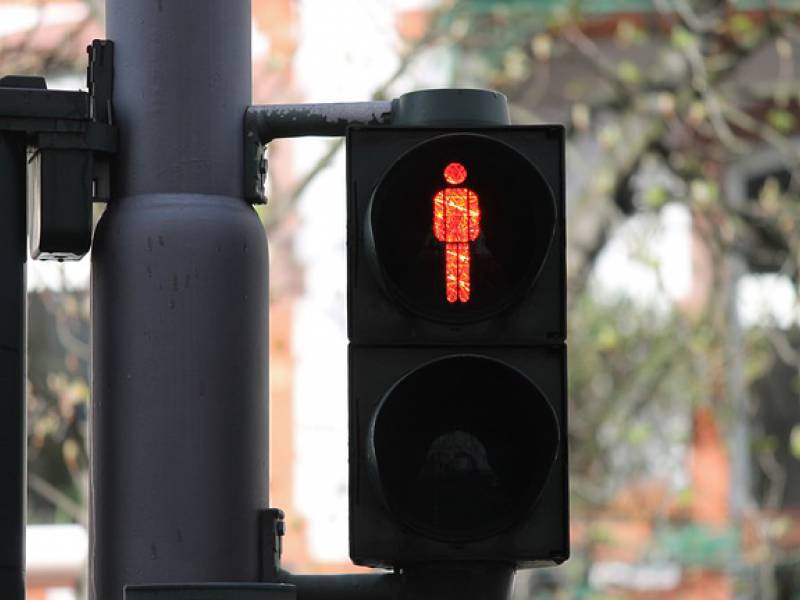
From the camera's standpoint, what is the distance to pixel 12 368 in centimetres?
379

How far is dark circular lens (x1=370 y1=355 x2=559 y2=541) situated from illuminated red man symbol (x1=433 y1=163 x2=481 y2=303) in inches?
6.9

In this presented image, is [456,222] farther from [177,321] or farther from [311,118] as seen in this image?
[177,321]

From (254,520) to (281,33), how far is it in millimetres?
11903

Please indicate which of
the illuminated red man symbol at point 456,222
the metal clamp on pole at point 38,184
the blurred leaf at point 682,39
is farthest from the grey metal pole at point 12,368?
the blurred leaf at point 682,39

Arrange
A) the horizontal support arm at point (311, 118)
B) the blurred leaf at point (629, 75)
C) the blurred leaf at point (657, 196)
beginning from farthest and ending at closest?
1. the blurred leaf at point (629, 75)
2. the blurred leaf at point (657, 196)
3. the horizontal support arm at point (311, 118)

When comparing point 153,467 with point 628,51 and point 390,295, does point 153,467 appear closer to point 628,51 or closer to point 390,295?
point 390,295

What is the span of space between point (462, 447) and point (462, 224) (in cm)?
41

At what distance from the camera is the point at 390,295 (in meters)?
3.74

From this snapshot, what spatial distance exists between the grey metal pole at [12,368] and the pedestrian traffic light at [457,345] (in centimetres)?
61

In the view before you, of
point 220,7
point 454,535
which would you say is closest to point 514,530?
point 454,535

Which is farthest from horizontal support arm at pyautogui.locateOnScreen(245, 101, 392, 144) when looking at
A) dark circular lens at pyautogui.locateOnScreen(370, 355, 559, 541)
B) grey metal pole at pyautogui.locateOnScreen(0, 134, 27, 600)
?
dark circular lens at pyautogui.locateOnScreen(370, 355, 559, 541)

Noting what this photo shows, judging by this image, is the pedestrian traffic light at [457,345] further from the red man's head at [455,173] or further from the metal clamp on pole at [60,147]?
the metal clamp on pole at [60,147]

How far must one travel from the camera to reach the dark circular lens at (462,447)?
12.2 ft


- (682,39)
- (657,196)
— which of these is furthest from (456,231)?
(657,196)
